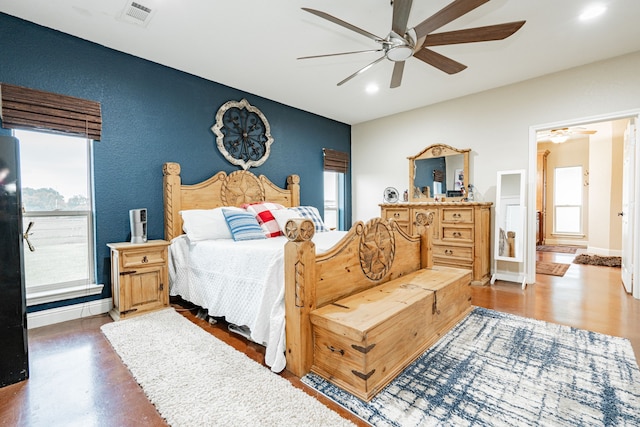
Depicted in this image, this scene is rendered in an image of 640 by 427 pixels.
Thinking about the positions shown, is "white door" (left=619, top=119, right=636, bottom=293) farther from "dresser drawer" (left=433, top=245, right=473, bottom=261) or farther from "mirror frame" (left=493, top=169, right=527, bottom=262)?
"dresser drawer" (left=433, top=245, right=473, bottom=261)

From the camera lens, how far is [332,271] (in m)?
1.90

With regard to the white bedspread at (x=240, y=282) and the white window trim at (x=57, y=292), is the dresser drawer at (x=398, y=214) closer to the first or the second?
the white bedspread at (x=240, y=282)

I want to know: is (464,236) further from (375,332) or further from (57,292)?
(57,292)

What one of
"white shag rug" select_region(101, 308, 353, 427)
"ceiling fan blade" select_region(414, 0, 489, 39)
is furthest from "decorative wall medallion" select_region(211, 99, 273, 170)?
"ceiling fan blade" select_region(414, 0, 489, 39)

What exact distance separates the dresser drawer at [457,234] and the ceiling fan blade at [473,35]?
2311 mm

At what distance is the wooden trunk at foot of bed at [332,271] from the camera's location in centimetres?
171

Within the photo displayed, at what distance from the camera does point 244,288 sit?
2242 millimetres

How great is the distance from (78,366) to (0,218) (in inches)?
39.7

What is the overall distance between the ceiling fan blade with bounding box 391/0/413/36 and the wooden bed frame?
133 cm

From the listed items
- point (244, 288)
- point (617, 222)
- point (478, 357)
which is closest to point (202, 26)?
point (244, 288)

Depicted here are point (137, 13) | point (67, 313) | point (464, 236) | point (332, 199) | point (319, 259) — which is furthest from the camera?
point (332, 199)

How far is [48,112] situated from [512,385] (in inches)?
157

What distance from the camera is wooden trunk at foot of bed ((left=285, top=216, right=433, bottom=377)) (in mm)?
1712

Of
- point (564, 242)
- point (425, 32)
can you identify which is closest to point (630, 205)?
point (425, 32)
